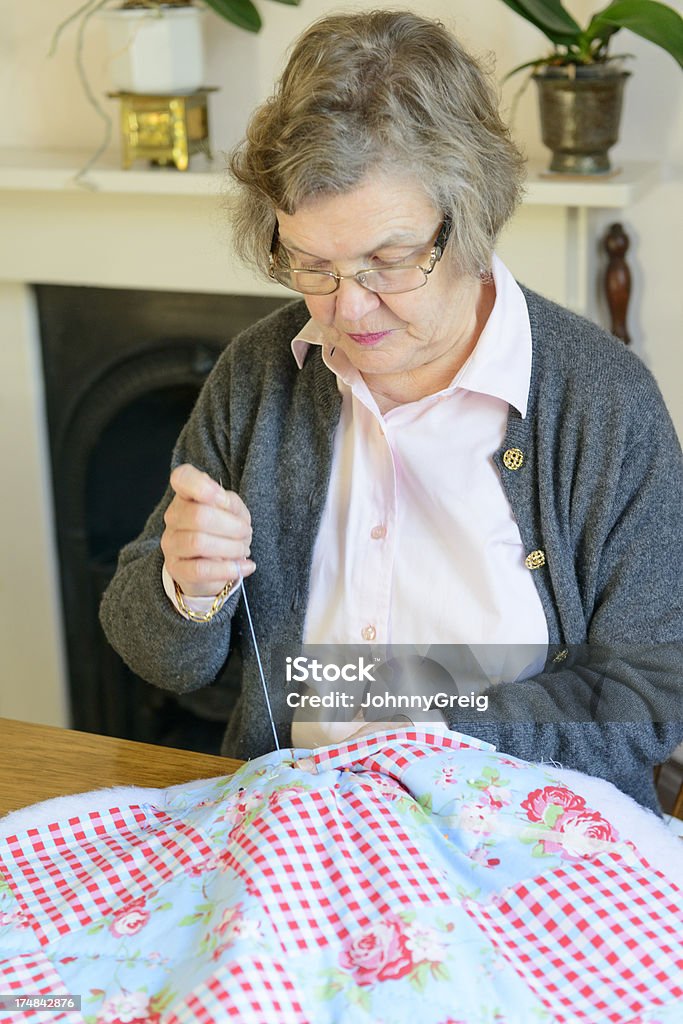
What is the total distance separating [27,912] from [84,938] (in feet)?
0.22

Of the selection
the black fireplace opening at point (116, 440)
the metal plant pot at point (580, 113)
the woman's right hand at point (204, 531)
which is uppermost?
the metal plant pot at point (580, 113)

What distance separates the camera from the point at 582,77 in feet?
5.22

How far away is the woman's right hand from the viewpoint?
1.09 m

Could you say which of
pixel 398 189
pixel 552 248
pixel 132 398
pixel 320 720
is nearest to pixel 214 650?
pixel 320 720

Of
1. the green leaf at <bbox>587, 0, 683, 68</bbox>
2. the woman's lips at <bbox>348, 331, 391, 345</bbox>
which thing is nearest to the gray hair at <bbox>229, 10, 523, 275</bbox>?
the woman's lips at <bbox>348, 331, 391, 345</bbox>

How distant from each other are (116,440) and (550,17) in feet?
3.93

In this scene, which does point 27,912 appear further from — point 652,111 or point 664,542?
point 652,111

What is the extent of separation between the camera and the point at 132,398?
2.25 metres

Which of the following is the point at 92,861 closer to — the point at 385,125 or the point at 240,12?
the point at 385,125

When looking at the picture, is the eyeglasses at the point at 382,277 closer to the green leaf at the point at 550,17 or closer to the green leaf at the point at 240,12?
the green leaf at the point at 550,17

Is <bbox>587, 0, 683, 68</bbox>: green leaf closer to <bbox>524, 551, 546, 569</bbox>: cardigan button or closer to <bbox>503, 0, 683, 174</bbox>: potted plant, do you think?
<bbox>503, 0, 683, 174</bbox>: potted plant

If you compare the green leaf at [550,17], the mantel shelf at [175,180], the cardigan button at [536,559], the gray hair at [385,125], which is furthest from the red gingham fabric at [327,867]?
the green leaf at [550,17]

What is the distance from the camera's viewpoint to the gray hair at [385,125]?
105 cm

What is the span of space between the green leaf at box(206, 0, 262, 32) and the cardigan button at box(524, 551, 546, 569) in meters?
0.97
